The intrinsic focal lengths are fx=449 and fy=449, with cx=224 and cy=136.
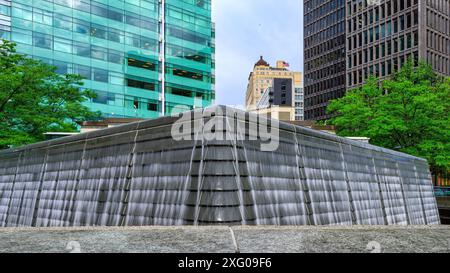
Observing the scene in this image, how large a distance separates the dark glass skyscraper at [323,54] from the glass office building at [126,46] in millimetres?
51351

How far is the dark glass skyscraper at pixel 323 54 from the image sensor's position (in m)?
126

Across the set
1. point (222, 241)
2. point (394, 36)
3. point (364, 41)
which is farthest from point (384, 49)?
point (222, 241)

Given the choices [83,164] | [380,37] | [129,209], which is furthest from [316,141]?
[380,37]

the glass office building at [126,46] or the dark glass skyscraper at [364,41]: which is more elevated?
the dark glass skyscraper at [364,41]

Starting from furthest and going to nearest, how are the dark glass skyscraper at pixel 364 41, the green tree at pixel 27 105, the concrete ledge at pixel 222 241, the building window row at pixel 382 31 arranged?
the building window row at pixel 382 31, the dark glass skyscraper at pixel 364 41, the green tree at pixel 27 105, the concrete ledge at pixel 222 241

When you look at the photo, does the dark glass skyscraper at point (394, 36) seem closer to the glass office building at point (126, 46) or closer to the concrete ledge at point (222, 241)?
the glass office building at point (126, 46)

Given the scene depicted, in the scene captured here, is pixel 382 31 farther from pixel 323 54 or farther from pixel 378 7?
pixel 323 54

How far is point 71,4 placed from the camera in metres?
66.3

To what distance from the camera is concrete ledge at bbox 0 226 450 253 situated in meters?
3.05

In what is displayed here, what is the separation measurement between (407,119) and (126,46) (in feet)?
156

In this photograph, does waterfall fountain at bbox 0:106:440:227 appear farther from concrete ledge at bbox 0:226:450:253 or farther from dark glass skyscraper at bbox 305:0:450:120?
dark glass skyscraper at bbox 305:0:450:120

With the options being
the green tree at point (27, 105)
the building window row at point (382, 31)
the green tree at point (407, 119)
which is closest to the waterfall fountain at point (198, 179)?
the green tree at point (27, 105)

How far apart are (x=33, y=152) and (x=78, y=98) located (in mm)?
22635

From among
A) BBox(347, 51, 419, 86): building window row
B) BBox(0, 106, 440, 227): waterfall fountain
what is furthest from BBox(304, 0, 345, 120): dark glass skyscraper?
BBox(0, 106, 440, 227): waterfall fountain
